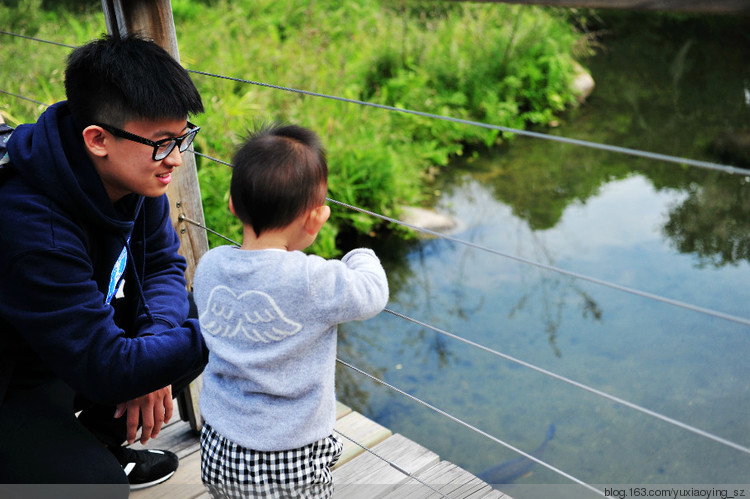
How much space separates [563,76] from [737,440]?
429cm

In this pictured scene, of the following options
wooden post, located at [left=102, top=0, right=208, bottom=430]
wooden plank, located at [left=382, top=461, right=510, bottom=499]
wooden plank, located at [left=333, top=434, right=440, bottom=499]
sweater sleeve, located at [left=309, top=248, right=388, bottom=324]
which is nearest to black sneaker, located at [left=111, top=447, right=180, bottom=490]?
wooden post, located at [left=102, top=0, right=208, bottom=430]

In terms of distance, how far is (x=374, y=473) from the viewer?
170 cm

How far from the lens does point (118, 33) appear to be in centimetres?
146

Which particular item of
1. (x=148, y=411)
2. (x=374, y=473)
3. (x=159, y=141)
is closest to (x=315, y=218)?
(x=159, y=141)

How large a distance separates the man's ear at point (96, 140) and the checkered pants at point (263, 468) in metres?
0.49

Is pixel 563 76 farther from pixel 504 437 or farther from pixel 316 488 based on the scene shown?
pixel 316 488

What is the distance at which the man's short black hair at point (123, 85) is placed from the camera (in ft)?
3.92

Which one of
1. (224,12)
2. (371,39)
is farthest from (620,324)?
(224,12)

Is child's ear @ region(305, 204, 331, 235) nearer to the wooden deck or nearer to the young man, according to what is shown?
the young man

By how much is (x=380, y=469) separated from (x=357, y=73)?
15.3 ft

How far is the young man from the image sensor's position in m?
1.15

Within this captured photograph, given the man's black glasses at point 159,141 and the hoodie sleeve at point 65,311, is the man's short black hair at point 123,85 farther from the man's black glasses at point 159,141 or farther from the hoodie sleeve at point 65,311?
the hoodie sleeve at point 65,311

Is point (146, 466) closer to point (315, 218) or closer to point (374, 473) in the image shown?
point (374, 473)

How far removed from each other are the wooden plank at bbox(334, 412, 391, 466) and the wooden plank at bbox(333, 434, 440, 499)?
0.02m
